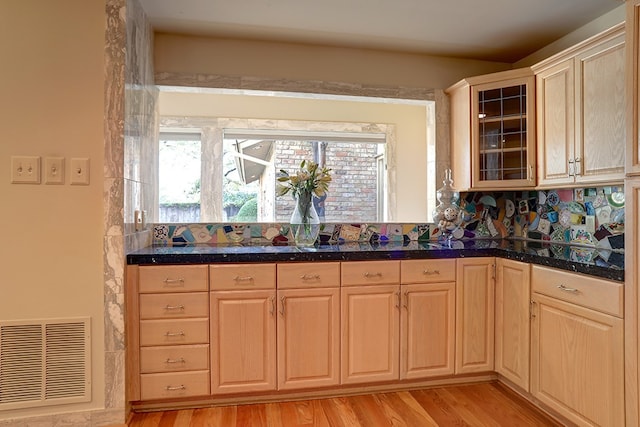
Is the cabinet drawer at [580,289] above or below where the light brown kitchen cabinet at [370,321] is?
above

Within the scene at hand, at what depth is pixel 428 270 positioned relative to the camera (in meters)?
2.26

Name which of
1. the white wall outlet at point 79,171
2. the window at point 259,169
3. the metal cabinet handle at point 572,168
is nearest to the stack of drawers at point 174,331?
the white wall outlet at point 79,171

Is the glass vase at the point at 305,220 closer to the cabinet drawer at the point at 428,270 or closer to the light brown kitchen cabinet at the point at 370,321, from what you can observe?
the light brown kitchen cabinet at the point at 370,321

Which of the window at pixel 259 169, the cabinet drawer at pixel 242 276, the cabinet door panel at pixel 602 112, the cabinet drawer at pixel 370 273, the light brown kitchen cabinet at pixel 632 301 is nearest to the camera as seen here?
the light brown kitchen cabinet at pixel 632 301

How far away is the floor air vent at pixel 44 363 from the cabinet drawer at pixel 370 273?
54.1 inches

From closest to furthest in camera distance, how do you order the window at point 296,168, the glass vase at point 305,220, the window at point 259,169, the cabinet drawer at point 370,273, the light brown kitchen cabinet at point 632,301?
the light brown kitchen cabinet at point 632,301 < the cabinet drawer at point 370,273 < the glass vase at point 305,220 < the window at point 259,169 < the window at point 296,168

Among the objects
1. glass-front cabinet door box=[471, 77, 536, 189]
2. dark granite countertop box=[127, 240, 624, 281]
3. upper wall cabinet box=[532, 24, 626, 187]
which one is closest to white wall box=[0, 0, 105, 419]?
dark granite countertop box=[127, 240, 624, 281]

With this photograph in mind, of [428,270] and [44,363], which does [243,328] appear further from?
[428,270]

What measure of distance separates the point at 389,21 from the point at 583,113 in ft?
4.22

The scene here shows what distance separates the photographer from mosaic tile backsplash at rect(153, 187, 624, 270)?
228 centimetres

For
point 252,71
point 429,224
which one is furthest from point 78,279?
point 429,224

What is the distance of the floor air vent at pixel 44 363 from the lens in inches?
70.6

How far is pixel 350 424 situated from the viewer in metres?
1.93

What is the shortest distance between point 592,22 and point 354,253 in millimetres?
2158
